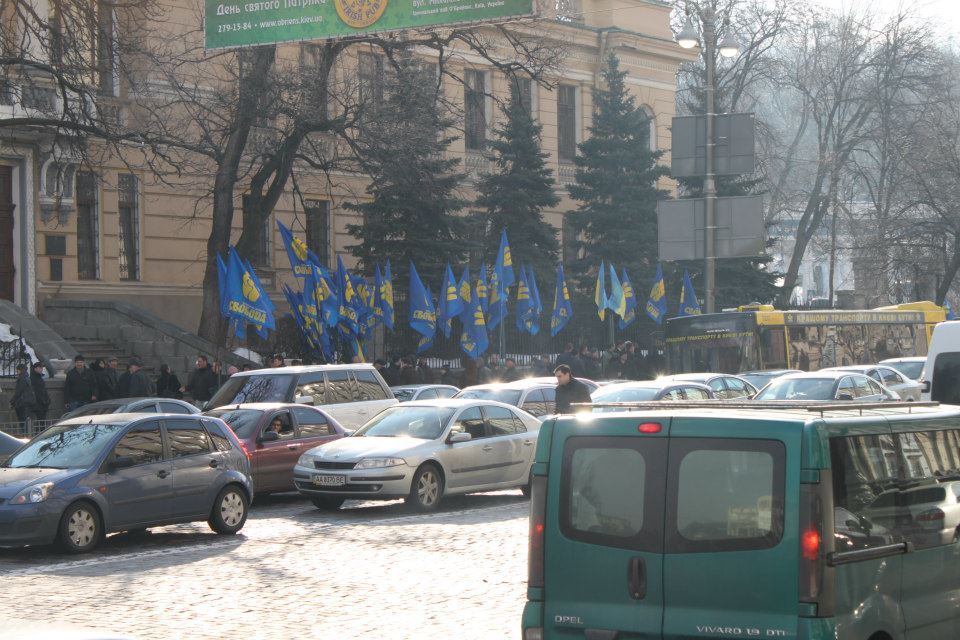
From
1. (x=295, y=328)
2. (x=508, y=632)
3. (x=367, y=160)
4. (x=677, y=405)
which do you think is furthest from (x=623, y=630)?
(x=295, y=328)

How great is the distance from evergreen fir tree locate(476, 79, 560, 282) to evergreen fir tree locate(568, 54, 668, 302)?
276cm

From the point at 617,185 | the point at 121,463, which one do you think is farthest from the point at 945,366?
the point at 617,185

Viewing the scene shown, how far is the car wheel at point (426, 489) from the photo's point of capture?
18.4 meters

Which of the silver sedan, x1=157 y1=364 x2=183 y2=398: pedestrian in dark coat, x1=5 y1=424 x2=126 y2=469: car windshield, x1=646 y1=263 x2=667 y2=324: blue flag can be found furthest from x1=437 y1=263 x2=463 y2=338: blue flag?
x1=5 y1=424 x2=126 y2=469: car windshield

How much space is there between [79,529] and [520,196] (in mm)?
29093

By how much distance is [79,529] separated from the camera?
14.4 m

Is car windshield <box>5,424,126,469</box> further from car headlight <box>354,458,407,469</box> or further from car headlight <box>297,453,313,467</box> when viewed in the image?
car headlight <box>354,458,407,469</box>

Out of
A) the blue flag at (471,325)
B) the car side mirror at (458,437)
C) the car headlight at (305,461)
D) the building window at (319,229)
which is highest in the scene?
the building window at (319,229)

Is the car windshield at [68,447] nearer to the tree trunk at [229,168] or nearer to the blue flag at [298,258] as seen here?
the tree trunk at [229,168]

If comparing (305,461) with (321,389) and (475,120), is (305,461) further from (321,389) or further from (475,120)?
(475,120)

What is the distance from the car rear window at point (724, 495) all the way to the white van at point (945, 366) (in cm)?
1281

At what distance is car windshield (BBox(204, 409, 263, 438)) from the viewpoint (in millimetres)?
19391

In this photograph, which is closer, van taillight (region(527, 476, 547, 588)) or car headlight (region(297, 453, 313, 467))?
van taillight (region(527, 476, 547, 588))

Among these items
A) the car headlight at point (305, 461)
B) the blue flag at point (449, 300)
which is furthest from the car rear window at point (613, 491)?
the blue flag at point (449, 300)
